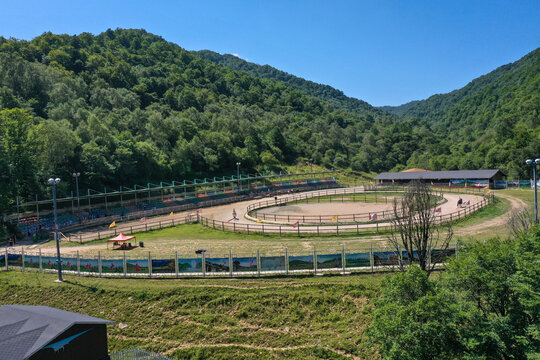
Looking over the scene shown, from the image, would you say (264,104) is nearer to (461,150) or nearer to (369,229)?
(461,150)

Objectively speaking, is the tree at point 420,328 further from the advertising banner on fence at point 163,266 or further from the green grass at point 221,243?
the advertising banner on fence at point 163,266

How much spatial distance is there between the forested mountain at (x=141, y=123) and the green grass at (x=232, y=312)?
24.1m

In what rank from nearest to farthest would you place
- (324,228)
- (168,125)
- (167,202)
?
(324,228) → (167,202) → (168,125)

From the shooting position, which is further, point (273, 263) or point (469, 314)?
point (273, 263)

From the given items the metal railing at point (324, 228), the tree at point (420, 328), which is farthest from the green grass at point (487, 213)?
the tree at point (420, 328)

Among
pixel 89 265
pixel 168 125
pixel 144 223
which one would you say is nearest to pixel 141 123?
pixel 168 125

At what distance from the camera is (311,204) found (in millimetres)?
54281

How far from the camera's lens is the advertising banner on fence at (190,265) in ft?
71.3

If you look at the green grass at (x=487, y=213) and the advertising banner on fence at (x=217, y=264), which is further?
the green grass at (x=487, y=213)

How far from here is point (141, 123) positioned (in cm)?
8806

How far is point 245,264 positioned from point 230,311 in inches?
145

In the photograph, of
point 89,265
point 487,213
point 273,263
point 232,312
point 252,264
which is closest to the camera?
point 232,312

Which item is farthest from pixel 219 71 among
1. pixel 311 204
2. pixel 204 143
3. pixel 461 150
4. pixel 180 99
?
pixel 311 204

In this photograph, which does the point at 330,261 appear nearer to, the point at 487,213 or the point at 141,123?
the point at 487,213
